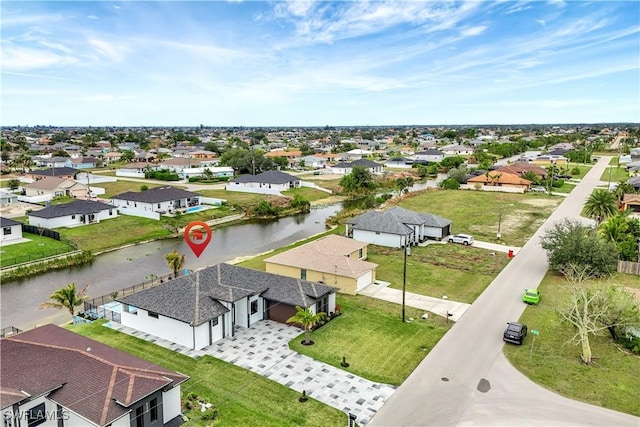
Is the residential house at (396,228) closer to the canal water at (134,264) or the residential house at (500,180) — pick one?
the canal water at (134,264)

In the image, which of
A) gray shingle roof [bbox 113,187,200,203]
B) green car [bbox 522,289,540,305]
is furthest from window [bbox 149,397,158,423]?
gray shingle roof [bbox 113,187,200,203]

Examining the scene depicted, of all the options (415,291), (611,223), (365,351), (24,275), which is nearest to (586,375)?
(365,351)

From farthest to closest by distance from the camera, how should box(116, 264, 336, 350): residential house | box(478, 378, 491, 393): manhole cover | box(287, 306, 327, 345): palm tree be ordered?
box(116, 264, 336, 350): residential house < box(287, 306, 327, 345): palm tree < box(478, 378, 491, 393): manhole cover

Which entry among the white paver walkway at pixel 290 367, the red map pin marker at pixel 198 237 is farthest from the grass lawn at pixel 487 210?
the white paver walkway at pixel 290 367

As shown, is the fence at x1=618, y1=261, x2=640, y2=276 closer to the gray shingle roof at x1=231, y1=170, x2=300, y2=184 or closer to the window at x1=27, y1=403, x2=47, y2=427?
the window at x1=27, y1=403, x2=47, y2=427

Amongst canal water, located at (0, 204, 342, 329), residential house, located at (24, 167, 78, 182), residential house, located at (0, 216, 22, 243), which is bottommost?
canal water, located at (0, 204, 342, 329)

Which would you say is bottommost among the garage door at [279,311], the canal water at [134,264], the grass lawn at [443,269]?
the canal water at [134,264]

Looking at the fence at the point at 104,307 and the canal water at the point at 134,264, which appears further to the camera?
the canal water at the point at 134,264

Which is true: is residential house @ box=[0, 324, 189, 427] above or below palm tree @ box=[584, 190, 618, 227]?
below
